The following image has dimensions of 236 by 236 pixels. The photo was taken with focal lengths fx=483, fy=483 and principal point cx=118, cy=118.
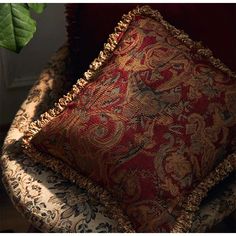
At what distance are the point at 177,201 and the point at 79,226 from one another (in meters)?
0.18

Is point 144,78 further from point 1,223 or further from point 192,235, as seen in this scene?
point 1,223

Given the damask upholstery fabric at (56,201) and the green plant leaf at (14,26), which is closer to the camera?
the green plant leaf at (14,26)

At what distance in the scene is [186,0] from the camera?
1026mm

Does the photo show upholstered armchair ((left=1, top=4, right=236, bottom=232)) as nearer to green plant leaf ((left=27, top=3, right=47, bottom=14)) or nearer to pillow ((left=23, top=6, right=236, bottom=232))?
pillow ((left=23, top=6, right=236, bottom=232))

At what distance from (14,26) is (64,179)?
13.9 inches

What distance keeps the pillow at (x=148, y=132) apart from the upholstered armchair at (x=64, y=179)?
0.07 ft

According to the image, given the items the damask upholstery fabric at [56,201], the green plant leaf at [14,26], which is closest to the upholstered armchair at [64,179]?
the damask upholstery fabric at [56,201]

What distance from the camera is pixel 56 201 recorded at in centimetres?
88

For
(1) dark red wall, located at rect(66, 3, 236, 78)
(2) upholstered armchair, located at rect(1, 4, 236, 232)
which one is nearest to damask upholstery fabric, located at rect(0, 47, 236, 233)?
(2) upholstered armchair, located at rect(1, 4, 236, 232)

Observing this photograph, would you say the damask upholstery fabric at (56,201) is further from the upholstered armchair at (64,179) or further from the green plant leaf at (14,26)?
the green plant leaf at (14,26)

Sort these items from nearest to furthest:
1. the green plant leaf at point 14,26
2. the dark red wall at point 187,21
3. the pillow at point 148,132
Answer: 1. the green plant leaf at point 14,26
2. the pillow at point 148,132
3. the dark red wall at point 187,21

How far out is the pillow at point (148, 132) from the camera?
2.72ft

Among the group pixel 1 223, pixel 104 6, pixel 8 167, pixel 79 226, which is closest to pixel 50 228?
pixel 79 226

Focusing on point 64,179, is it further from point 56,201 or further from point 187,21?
point 187,21
